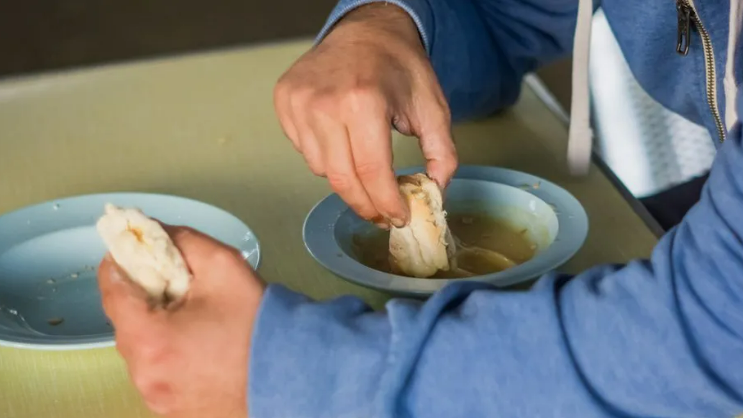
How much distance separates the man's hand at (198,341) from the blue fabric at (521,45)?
0.34 meters

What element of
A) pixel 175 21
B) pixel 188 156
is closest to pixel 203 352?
pixel 188 156

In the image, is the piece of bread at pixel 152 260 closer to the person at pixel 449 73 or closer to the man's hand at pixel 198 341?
the man's hand at pixel 198 341

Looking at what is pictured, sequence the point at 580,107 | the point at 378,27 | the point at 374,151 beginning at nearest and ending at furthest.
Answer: the point at 374,151
the point at 378,27
the point at 580,107

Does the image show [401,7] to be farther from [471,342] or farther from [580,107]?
[471,342]

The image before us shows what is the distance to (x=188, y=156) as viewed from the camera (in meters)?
0.85

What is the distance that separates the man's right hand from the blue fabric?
7cm

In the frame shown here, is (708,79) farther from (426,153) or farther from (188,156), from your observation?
(188,156)

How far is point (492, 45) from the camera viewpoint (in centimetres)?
88

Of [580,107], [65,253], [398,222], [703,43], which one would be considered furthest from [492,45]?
[65,253]

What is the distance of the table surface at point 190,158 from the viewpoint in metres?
0.56

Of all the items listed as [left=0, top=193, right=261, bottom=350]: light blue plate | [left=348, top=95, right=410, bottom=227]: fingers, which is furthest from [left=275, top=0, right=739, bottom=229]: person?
[left=0, top=193, right=261, bottom=350]: light blue plate

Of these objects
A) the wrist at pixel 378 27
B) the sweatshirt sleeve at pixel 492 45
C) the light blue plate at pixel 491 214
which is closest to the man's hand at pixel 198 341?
the light blue plate at pixel 491 214

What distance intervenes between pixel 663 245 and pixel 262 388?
0.23m

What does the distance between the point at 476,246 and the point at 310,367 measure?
267mm
